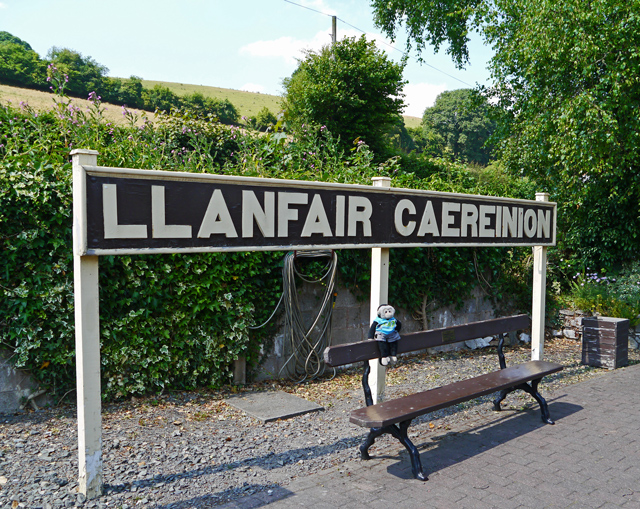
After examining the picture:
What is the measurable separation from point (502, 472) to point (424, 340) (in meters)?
1.36

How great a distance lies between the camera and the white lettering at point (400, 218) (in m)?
5.04

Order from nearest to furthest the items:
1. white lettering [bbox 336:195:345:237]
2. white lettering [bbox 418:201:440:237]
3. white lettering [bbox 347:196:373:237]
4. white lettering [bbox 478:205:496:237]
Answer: white lettering [bbox 336:195:345:237] < white lettering [bbox 347:196:373:237] < white lettering [bbox 418:201:440:237] < white lettering [bbox 478:205:496:237]

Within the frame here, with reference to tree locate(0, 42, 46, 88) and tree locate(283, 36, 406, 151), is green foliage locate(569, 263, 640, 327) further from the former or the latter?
tree locate(0, 42, 46, 88)

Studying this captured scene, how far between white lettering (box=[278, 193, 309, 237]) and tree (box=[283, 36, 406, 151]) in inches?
642

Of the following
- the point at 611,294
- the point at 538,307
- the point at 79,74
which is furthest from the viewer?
the point at 79,74

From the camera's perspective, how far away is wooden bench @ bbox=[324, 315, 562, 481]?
12.8 ft

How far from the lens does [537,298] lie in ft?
22.7

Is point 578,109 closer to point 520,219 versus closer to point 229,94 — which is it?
point 520,219

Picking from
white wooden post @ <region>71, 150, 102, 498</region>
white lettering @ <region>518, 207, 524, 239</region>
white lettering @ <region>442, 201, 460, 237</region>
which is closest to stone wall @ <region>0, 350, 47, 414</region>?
white wooden post @ <region>71, 150, 102, 498</region>

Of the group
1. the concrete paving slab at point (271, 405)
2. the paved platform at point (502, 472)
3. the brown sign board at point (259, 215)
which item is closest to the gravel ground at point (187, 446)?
the concrete paving slab at point (271, 405)

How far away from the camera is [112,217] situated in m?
3.23

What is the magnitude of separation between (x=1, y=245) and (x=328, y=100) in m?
16.9

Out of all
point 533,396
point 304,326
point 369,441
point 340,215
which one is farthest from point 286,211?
point 533,396

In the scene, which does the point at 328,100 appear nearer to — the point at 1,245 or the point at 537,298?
the point at 537,298
